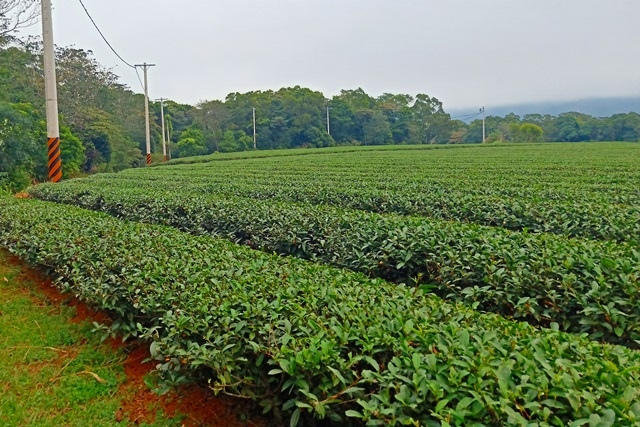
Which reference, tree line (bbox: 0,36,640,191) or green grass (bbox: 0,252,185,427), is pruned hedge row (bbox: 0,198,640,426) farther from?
tree line (bbox: 0,36,640,191)

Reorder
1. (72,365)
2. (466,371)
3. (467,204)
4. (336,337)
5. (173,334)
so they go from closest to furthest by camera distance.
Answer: (466,371), (336,337), (173,334), (72,365), (467,204)

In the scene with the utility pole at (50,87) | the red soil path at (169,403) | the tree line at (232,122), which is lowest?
the red soil path at (169,403)

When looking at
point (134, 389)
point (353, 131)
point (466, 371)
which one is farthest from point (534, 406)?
point (353, 131)

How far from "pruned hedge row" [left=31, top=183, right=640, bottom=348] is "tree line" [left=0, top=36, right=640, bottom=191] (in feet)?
61.4

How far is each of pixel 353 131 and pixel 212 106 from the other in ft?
60.8

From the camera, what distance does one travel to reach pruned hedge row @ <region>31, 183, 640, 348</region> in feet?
8.45

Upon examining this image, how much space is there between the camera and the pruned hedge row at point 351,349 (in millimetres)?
1438

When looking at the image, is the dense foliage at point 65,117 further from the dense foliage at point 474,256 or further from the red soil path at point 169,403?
the red soil path at point 169,403

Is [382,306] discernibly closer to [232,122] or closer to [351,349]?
[351,349]

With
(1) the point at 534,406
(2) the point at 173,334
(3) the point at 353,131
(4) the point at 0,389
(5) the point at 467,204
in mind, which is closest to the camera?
(1) the point at 534,406

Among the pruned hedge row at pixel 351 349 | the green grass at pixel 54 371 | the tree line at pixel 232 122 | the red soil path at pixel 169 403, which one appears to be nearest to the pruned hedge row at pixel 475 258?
the pruned hedge row at pixel 351 349

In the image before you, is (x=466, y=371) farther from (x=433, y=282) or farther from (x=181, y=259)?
(x=181, y=259)

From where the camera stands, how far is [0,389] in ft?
9.19

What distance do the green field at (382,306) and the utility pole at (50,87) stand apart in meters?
5.96
